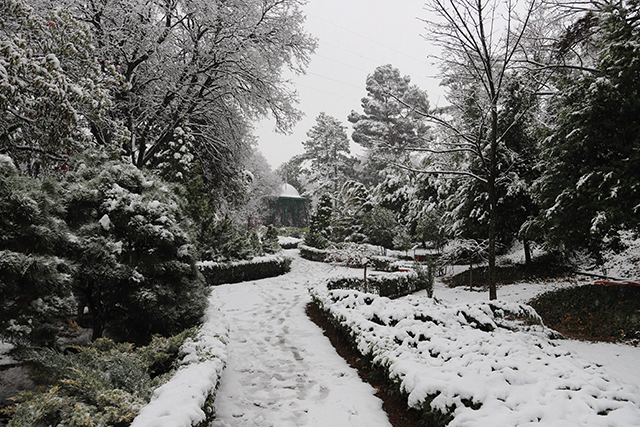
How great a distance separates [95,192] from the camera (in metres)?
4.09

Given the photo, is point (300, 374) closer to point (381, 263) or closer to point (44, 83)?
point (44, 83)

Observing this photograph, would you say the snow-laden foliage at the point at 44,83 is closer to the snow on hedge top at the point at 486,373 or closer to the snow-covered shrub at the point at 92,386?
the snow-covered shrub at the point at 92,386

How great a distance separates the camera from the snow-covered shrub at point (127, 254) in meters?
3.93

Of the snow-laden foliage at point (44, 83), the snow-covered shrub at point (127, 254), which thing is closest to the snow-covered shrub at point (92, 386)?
the snow-covered shrub at point (127, 254)

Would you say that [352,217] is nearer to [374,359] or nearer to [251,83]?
[251,83]

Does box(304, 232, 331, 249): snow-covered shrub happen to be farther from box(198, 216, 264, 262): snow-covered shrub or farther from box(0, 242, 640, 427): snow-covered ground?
box(0, 242, 640, 427): snow-covered ground

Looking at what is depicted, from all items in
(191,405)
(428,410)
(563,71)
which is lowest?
(428,410)

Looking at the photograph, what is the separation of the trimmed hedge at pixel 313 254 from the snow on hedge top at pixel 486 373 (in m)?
11.7

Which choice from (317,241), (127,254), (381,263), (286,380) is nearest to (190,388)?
(286,380)

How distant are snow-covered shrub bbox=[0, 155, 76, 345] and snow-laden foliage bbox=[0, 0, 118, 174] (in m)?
1.83

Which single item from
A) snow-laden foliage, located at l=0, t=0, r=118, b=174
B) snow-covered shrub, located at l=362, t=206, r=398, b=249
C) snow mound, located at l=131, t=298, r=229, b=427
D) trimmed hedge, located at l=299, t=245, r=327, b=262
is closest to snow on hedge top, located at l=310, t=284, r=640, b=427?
snow mound, located at l=131, t=298, r=229, b=427

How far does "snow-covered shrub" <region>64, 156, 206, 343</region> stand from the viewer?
155 inches

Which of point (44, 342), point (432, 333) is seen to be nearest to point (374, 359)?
point (432, 333)

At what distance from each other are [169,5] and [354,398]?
10925mm
